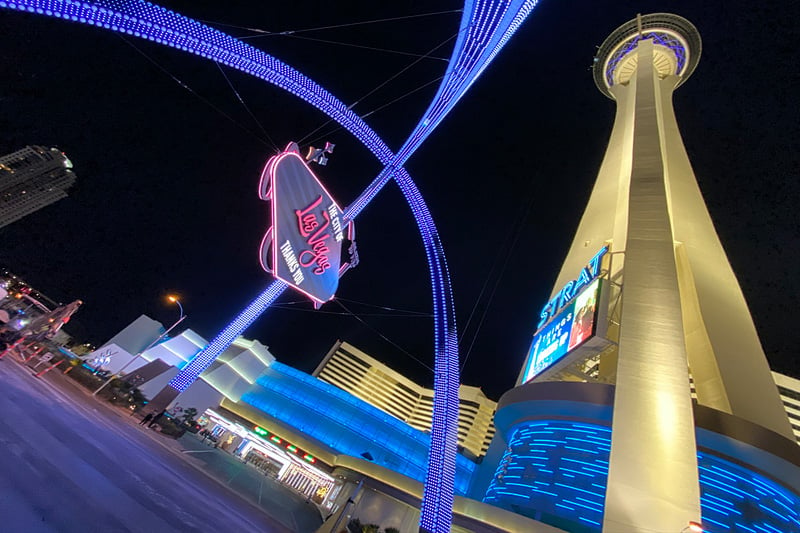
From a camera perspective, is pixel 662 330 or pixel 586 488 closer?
pixel 662 330

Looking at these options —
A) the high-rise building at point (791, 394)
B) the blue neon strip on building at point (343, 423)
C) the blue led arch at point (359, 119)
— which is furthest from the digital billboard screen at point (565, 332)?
the high-rise building at point (791, 394)

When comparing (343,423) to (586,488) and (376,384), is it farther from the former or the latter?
(376,384)

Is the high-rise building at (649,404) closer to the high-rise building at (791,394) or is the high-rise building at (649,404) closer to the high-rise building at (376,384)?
the high-rise building at (791,394)

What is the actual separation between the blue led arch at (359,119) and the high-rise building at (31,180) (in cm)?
5705

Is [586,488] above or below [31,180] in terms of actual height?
below

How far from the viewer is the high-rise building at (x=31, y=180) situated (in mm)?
50781

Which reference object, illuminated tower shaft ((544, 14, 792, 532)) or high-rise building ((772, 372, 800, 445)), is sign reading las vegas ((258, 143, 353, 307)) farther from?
high-rise building ((772, 372, 800, 445))

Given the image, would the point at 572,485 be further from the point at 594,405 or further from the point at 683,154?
the point at 683,154

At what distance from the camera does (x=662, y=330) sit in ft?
48.1

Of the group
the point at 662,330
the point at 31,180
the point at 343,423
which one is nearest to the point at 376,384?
the point at 343,423

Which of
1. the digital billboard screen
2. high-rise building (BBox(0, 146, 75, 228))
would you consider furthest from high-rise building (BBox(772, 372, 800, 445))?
high-rise building (BBox(0, 146, 75, 228))

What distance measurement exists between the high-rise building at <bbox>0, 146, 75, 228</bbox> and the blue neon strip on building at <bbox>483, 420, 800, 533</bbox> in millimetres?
68390

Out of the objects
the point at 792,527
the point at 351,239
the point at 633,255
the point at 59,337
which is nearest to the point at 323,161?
the point at 351,239

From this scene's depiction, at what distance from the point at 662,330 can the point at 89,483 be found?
18488 millimetres
